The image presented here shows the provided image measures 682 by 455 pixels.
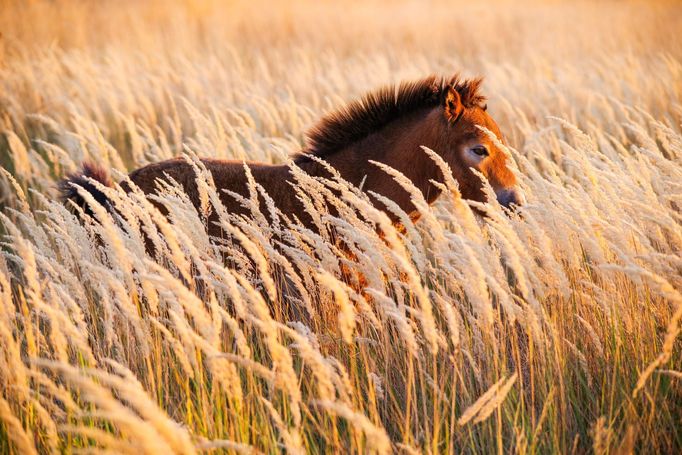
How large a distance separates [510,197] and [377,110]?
1186mm

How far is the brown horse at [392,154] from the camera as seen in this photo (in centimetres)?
413

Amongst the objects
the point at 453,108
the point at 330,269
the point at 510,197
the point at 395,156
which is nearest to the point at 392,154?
the point at 395,156

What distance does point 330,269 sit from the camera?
3084 mm

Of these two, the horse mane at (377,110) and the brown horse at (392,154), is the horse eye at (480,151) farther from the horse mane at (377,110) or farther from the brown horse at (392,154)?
the horse mane at (377,110)

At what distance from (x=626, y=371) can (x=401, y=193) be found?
1958 mm

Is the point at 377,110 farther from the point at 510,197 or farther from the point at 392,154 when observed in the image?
the point at 510,197

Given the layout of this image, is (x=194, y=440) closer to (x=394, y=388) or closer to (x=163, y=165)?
(x=394, y=388)

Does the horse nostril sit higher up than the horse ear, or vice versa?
the horse ear

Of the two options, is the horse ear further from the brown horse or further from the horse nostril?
the horse nostril

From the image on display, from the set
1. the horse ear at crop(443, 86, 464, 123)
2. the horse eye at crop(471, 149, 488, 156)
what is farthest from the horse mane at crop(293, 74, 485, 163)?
the horse eye at crop(471, 149, 488, 156)

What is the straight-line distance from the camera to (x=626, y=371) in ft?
8.68

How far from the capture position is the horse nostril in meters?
3.98

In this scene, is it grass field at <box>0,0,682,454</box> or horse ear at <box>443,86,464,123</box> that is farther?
horse ear at <box>443,86,464,123</box>

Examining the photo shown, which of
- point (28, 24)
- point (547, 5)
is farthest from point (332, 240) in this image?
point (547, 5)
